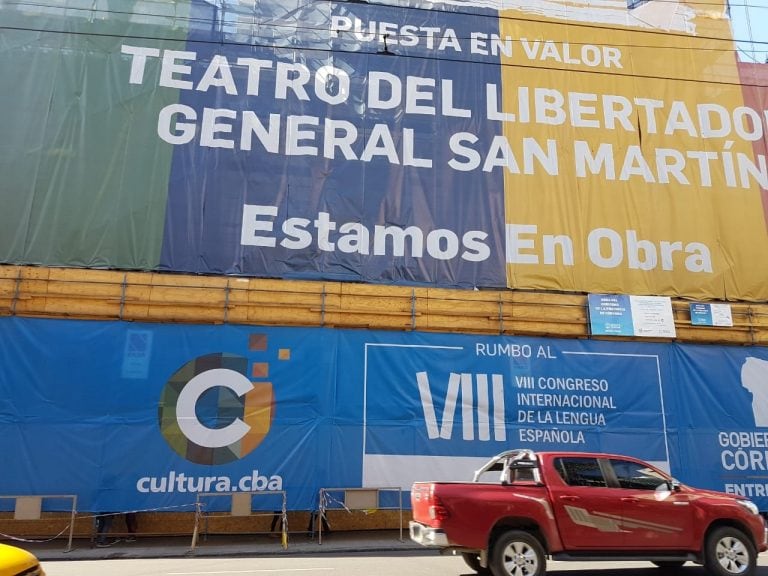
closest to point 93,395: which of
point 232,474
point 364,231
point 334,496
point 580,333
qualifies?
point 232,474

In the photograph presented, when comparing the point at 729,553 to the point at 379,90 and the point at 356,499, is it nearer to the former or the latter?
the point at 356,499

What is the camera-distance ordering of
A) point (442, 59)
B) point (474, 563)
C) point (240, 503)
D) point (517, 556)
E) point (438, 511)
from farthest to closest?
1. point (442, 59)
2. point (240, 503)
3. point (474, 563)
4. point (517, 556)
5. point (438, 511)

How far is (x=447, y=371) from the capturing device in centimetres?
1377

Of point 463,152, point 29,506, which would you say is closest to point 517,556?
point 29,506

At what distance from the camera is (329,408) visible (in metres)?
13.2

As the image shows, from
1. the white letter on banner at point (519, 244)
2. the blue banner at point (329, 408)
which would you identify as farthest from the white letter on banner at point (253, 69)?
the white letter on banner at point (519, 244)

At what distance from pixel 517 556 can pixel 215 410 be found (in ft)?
24.2

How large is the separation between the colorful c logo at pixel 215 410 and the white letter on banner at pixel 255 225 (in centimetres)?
275

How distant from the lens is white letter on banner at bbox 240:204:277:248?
1425cm

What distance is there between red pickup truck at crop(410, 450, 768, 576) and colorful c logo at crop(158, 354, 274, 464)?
554 centimetres

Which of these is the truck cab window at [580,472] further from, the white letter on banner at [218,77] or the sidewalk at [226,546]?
the white letter on banner at [218,77]

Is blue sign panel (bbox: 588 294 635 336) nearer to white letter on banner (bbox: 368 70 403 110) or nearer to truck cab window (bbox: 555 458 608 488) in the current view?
truck cab window (bbox: 555 458 608 488)

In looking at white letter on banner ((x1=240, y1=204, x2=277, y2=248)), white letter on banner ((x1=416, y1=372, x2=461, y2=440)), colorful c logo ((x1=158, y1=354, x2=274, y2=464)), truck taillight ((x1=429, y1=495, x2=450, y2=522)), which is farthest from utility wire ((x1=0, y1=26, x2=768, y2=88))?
truck taillight ((x1=429, y1=495, x2=450, y2=522))

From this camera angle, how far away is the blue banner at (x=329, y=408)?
40.5 ft
